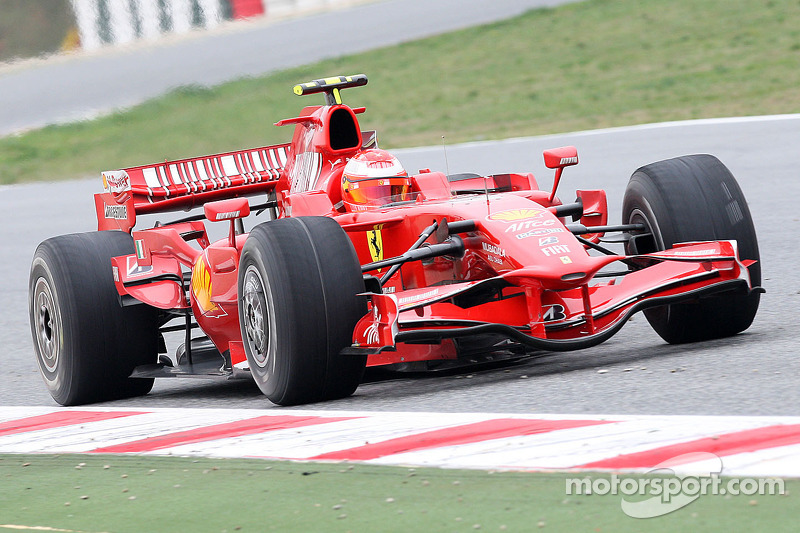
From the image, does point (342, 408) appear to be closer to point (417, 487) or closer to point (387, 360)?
point (387, 360)

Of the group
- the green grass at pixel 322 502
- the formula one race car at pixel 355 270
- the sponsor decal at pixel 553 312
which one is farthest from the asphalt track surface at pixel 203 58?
the green grass at pixel 322 502

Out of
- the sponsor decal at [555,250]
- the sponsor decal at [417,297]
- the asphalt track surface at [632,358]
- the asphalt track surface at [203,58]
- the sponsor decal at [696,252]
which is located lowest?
the asphalt track surface at [632,358]

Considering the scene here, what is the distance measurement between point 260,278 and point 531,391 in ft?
4.75

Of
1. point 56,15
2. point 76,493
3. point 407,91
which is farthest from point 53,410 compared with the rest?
point 407,91

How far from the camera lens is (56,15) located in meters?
19.3

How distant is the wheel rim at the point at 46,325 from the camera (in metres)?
7.82

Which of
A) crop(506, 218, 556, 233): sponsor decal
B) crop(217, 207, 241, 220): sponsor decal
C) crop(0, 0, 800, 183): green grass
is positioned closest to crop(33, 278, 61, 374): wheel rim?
crop(217, 207, 241, 220): sponsor decal

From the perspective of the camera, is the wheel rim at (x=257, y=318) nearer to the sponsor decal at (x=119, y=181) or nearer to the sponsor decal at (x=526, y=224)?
the sponsor decal at (x=526, y=224)

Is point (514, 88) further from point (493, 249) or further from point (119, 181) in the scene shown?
point (493, 249)

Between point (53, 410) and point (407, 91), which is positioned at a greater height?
point (407, 91)

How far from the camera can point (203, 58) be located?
22.0m

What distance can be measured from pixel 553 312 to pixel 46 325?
3.33m

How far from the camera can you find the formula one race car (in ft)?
20.2

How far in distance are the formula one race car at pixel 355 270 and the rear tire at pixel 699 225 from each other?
1 cm
